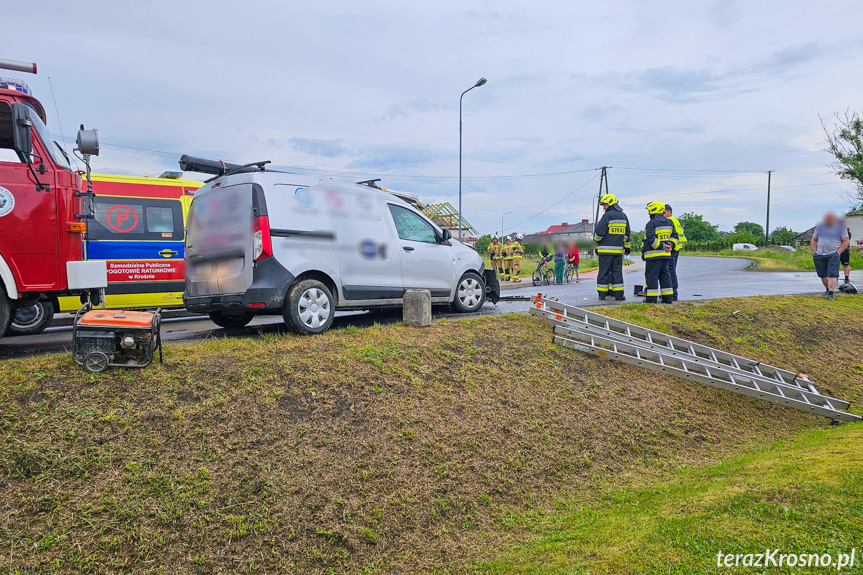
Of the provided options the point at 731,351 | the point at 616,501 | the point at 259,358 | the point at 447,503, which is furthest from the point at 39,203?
the point at 731,351

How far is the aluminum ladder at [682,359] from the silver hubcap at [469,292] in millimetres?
1030

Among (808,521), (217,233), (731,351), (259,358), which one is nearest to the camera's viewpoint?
(808,521)

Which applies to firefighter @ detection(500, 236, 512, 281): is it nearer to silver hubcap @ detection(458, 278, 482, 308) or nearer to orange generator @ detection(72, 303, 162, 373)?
silver hubcap @ detection(458, 278, 482, 308)

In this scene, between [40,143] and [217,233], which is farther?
[217,233]

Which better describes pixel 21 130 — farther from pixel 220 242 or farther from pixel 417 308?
pixel 417 308

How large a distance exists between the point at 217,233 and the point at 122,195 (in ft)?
12.4

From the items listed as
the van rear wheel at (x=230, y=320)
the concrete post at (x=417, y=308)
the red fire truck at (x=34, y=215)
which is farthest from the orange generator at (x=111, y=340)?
the concrete post at (x=417, y=308)

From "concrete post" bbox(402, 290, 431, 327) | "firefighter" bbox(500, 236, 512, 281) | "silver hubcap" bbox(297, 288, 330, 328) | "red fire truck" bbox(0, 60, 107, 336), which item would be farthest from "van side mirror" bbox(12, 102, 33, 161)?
"firefighter" bbox(500, 236, 512, 281)

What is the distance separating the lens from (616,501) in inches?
170

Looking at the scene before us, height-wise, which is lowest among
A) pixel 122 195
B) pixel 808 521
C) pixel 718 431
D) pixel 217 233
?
pixel 718 431

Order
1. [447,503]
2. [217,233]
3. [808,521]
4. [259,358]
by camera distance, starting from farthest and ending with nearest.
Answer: [217,233] → [259,358] → [447,503] → [808,521]

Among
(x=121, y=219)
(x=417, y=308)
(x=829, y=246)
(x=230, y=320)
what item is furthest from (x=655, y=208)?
(x=121, y=219)

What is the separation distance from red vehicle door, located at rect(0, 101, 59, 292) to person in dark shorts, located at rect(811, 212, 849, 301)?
543 inches

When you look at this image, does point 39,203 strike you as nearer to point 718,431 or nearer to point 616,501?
point 616,501
